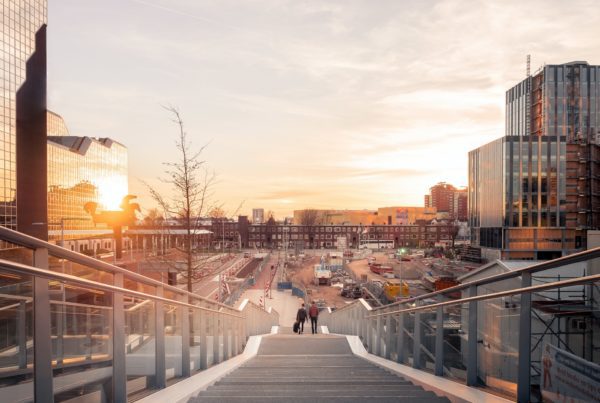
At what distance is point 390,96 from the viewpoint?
1157 inches

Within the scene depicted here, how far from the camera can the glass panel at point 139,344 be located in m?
3.61

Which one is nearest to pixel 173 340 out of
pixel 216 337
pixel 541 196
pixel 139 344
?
pixel 139 344

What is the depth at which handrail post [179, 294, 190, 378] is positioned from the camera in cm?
518

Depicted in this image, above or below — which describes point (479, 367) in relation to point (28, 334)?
below

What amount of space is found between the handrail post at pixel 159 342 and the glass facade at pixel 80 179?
56077 mm

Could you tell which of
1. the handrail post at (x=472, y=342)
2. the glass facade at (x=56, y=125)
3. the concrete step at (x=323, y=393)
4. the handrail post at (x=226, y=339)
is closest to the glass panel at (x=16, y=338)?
the concrete step at (x=323, y=393)

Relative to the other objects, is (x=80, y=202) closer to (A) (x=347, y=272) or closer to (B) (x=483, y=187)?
(A) (x=347, y=272)

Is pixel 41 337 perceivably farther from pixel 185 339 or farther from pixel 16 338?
pixel 185 339

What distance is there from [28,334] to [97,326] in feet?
3.82

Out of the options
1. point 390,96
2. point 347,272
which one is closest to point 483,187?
point 347,272

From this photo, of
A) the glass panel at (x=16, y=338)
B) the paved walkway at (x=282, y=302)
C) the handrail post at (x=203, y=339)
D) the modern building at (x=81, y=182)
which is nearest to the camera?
the glass panel at (x=16, y=338)

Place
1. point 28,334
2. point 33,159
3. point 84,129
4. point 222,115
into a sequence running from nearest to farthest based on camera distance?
point 28,334 → point 222,115 → point 33,159 → point 84,129

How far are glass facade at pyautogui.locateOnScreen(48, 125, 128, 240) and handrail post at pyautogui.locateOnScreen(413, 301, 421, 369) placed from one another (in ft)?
184

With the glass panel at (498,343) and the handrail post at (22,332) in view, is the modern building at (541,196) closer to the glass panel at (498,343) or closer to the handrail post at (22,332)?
the glass panel at (498,343)
